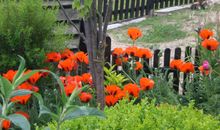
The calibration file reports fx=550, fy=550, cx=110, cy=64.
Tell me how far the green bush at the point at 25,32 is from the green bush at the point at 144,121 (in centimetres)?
161

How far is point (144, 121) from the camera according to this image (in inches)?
96.7

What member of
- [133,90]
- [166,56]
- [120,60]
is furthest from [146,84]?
[166,56]

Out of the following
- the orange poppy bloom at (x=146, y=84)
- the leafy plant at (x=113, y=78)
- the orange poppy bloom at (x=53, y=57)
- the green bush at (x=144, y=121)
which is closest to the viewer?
the green bush at (x=144, y=121)

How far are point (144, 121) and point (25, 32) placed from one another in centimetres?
189

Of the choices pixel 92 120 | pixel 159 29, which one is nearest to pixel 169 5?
pixel 159 29

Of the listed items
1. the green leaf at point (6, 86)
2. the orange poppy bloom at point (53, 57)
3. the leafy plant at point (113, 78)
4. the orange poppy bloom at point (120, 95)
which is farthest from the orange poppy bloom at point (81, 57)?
the green leaf at point (6, 86)

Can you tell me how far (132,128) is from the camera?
2.41m

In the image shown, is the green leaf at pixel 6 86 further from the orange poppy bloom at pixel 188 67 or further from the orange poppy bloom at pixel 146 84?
the orange poppy bloom at pixel 188 67

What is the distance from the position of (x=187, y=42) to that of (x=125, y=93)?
20.2 ft

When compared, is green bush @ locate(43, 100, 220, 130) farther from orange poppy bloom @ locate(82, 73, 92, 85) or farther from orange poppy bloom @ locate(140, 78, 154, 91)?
orange poppy bloom @ locate(82, 73, 92, 85)

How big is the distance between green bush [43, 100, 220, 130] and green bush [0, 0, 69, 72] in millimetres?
1608

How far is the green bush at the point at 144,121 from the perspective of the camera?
8.02 ft

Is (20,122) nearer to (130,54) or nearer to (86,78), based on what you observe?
(86,78)

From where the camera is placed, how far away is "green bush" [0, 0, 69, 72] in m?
4.11
